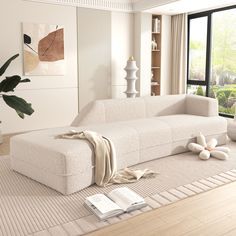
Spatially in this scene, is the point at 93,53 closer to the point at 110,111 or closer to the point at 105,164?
the point at 110,111

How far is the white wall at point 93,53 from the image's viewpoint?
5609mm

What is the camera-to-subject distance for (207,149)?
3709 mm

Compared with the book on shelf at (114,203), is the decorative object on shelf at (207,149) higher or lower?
higher

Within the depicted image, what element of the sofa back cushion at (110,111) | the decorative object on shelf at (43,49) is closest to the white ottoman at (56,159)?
the sofa back cushion at (110,111)

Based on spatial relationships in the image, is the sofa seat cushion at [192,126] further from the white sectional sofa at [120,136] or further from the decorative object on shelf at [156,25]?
the decorative object on shelf at [156,25]

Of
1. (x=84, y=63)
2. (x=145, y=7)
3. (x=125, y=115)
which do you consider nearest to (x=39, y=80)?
(x=84, y=63)

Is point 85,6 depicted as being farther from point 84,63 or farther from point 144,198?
point 144,198

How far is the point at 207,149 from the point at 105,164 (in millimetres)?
1480

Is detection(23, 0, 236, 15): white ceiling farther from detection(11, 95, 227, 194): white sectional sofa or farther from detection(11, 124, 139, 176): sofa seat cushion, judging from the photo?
detection(11, 124, 139, 176): sofa seat cushion

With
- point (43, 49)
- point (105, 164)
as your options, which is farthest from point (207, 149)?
point (43, 49)

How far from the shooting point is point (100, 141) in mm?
2840

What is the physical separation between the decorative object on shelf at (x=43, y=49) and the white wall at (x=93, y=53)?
420 mm

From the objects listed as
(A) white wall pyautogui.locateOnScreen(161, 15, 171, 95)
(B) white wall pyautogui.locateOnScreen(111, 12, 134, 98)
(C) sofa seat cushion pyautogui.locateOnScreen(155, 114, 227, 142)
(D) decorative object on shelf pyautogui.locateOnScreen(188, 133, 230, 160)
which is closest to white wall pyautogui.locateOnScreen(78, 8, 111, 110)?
(B) white wall pyautogui.locateOnScreen(111, 12, 134, 98)

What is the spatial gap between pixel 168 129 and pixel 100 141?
1.07m
